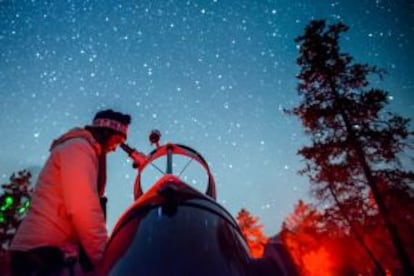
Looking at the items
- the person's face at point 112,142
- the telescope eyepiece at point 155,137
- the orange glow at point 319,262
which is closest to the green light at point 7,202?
the telescope eyepiece at point 155,137

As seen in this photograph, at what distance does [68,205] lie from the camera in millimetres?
1965

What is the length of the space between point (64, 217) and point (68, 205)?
0.18 metres

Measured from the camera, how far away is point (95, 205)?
1.94m

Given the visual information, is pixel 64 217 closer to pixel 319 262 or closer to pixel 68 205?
pixel 68 205

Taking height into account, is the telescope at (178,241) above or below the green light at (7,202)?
below

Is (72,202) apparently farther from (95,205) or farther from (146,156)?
(146,156)

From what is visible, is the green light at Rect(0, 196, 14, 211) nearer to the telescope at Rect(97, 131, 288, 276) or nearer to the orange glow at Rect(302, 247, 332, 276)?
the telescope at Rect(97, 131, 288, 276)

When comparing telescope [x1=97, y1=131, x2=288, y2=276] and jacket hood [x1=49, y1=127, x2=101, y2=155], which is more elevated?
jacket hood [x1=49, y1=127, x2=101, y2=155]

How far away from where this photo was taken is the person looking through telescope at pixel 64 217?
1901 millimetres

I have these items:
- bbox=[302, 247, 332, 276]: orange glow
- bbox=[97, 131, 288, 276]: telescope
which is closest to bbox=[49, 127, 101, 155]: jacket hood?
bbox=[97, 131, 288, 276]: telescope

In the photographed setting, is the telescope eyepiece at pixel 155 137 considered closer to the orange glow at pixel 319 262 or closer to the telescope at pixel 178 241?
the telescope at pixel 178 241

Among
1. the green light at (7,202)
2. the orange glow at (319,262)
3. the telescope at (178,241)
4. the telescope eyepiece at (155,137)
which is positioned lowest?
the orange glow at (319,262)

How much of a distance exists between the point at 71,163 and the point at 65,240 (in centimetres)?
56

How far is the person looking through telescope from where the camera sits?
190 cm
